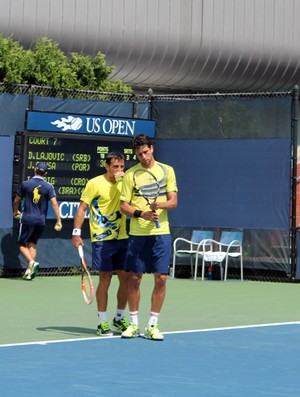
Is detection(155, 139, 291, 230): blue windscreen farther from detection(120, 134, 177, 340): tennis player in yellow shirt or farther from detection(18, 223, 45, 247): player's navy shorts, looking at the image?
detection(120, 134, 177, 340): tennis player in yellow shirt

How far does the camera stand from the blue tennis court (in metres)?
8.38

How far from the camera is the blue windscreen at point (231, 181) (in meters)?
19.3

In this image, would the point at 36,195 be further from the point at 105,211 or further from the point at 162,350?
the point at 162,350

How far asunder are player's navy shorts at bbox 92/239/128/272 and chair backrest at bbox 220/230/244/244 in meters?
7.85

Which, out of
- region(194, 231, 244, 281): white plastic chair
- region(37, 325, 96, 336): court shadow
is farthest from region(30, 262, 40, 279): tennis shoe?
region(37, 325, 96, 336): court shadow

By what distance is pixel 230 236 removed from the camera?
773 inches

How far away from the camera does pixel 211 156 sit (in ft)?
65.9

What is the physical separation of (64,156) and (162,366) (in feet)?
32.9

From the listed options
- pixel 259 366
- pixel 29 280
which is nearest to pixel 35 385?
pixel 259 366

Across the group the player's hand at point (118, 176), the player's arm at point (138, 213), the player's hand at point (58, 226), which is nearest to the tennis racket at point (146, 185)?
the player's arm at point (138, 213)

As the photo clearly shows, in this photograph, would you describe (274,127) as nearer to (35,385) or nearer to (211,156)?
(211,156)

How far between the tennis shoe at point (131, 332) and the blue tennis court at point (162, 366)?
0.09 meters

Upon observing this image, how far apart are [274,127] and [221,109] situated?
3.71 feet

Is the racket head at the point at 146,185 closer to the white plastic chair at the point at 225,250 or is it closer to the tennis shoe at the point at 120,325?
the tennis shoe at the point at 120,325
